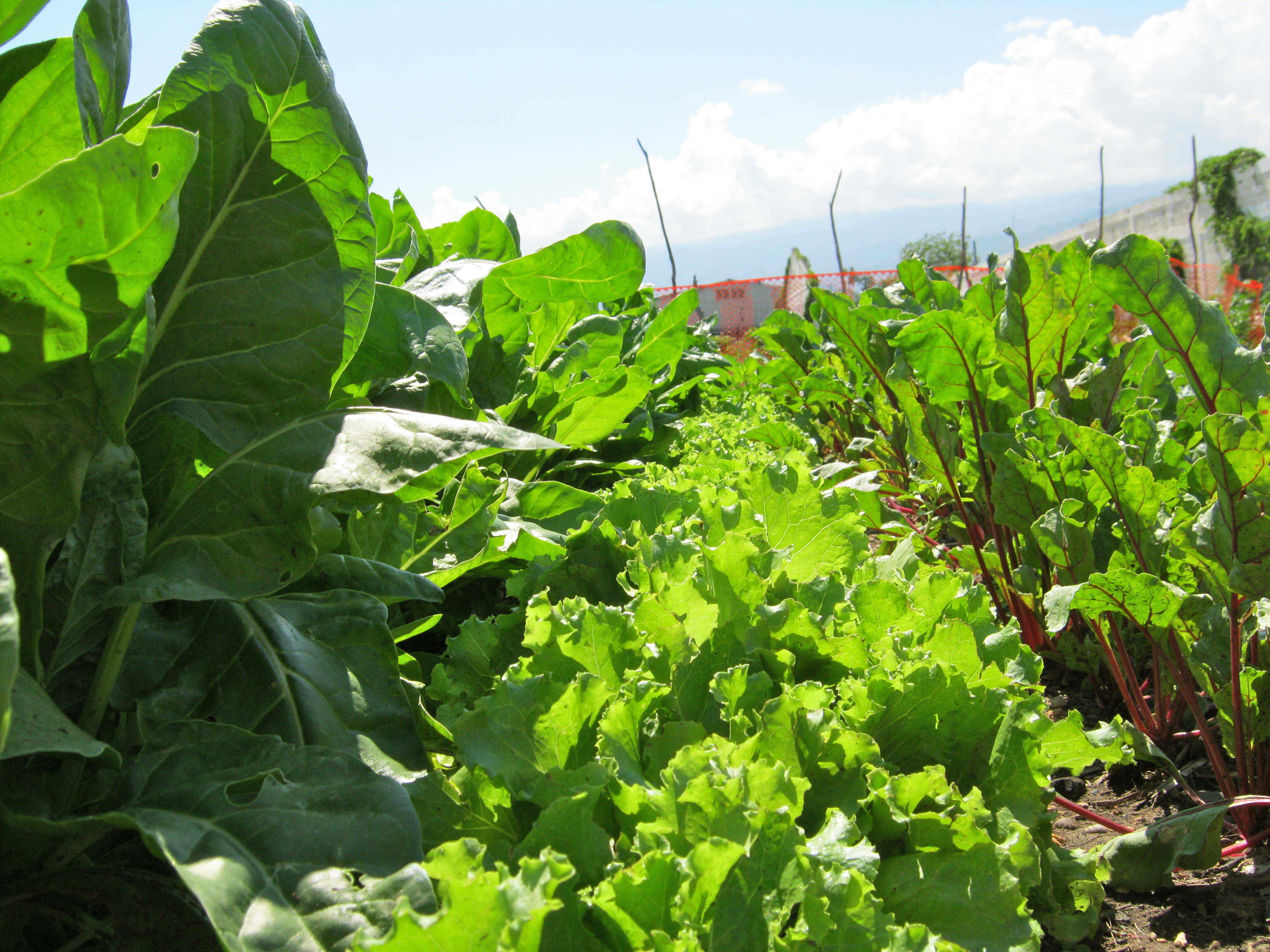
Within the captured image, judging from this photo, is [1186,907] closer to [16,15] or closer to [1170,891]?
[1170,891]

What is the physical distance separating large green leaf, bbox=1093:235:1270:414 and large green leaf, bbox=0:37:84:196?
8.06ft

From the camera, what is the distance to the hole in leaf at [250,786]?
1.10m

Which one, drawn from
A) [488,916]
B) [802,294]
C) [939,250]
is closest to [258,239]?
[488,916]

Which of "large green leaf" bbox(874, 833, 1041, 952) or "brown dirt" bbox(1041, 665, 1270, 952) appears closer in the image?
"large green leaf" bbox(874, 833, 1041, 952)

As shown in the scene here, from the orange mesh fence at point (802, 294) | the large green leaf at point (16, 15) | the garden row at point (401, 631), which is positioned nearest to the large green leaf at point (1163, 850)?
the garden row at point (401, 631)

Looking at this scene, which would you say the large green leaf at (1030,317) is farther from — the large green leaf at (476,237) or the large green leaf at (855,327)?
the large green leaf at (476,237)

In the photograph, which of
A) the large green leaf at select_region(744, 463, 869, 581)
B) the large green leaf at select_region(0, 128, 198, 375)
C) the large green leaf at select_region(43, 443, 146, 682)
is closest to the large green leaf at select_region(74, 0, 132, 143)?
the large green leaf at select_region(0, 128, 198, 375)

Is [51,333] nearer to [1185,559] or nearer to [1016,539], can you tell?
[1185,559]

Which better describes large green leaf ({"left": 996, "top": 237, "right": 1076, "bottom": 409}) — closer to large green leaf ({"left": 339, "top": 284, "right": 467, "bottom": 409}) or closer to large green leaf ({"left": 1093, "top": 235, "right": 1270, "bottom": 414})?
large green leaf ({"left": 1093, "top": 235, "right": 1270, "bottom": 414})

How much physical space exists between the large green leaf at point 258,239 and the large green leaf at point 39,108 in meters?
0.15

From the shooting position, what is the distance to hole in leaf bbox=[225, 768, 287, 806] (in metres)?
1.10

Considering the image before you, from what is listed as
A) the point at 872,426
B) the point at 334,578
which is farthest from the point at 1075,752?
the point at 872,426

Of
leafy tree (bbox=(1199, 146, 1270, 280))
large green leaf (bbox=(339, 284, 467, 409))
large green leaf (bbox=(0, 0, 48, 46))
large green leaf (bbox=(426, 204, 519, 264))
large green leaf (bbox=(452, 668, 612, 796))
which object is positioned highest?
leafy tree (bbox=(1199, 146, 1270, 280))

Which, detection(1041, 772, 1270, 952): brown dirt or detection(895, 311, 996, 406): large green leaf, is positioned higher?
detection(895, 311, 996, 406): large green leaf
